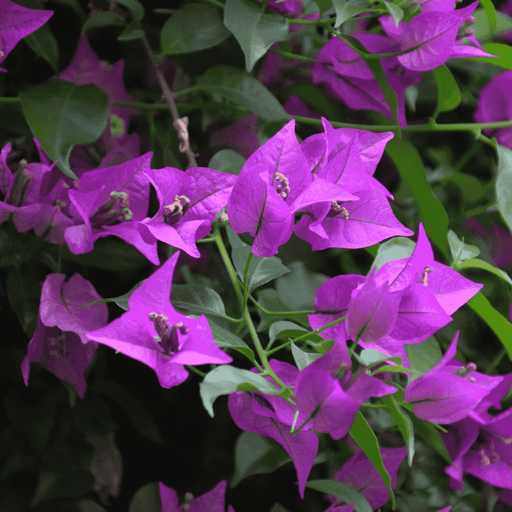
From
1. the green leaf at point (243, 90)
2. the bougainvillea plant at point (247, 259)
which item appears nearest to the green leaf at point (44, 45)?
the bougainvillea plant at point (247, 259)

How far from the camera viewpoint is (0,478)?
0.51m

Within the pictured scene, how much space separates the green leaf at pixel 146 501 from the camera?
1.57 ft

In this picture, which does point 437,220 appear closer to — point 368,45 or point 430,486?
point 368,45

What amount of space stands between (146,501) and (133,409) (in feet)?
0.30

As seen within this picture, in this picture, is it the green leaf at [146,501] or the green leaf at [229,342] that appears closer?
the green leaf at [229,342]

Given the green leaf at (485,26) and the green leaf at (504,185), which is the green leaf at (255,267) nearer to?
the green leaf at (504,185)

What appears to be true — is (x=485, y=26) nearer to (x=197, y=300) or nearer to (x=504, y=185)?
(x=504, y=185)

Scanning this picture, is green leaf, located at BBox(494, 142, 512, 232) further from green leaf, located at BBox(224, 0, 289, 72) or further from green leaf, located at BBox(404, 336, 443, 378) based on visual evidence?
green leaf, located at BBox(224, 0, 289, 72)

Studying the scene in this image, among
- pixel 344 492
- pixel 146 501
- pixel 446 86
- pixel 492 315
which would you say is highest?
pixel 446 86

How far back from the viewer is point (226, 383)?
27 centimetres

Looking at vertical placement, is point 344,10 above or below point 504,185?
above

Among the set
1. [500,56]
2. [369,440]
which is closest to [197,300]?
[369,440]

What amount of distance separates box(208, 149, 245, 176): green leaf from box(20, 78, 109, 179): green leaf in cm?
9

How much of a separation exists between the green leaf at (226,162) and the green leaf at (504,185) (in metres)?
0.24
